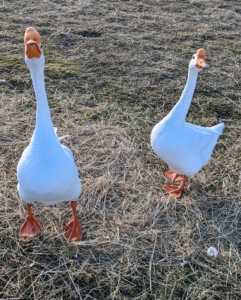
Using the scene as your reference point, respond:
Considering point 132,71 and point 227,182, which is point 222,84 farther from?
point 227,182

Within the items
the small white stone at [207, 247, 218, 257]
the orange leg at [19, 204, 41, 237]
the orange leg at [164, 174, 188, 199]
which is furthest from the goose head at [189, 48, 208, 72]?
the orange leg at [19, 204, 41, 237]

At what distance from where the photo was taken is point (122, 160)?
3.85 meters

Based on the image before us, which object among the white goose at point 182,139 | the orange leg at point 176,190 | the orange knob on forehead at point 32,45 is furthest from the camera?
the orange leg at point 176,190

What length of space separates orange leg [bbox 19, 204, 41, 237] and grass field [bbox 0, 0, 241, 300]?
74 mm

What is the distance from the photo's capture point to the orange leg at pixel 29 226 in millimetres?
2926

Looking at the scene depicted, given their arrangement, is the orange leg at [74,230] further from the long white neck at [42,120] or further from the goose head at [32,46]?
the goose head at [32,46]

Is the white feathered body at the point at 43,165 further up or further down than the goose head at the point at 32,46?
further down

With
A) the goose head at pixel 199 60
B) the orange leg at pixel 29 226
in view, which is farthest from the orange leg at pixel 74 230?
the goose head at pixel 199 60

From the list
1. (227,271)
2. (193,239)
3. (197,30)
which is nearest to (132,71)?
(197,30)

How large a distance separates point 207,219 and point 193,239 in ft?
0.98

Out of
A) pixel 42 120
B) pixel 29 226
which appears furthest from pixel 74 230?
pixel 42 120

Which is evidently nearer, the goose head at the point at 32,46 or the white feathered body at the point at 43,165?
the goose head at the point at 32,46

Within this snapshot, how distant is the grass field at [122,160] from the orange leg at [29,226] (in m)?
0.07

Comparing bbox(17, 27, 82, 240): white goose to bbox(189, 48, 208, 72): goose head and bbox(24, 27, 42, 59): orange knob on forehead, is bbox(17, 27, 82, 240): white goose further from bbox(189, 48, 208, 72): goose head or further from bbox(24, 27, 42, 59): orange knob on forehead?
bbox(189, 48, 208, 72): goose head
